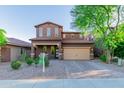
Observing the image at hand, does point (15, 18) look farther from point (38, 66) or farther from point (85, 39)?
point (38, 66)

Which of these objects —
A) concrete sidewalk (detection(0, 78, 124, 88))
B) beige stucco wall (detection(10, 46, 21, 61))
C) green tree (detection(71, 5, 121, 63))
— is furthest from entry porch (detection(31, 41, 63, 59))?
concrete sidewalk (detection(0, 78, 124, 88))

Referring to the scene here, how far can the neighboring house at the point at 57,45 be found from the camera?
107 ft

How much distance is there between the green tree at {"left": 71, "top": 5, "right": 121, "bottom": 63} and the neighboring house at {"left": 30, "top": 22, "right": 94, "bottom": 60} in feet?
20.4

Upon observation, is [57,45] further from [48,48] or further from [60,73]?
[60,73]

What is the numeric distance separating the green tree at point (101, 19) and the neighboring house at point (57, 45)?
6.22 m

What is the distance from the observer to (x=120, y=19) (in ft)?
84.8

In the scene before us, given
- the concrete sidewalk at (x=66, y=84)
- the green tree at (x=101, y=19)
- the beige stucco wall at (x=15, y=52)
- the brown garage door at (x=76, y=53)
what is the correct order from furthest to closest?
the brown garage door at (x=76, y=53) → the beige stucco wall at (x=15, y=52) → the green tree at (x=101, y=19) → the concrete sidewalk at (x=66, y=84)

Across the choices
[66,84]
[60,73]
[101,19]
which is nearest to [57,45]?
[101,19]

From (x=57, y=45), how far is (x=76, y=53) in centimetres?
307

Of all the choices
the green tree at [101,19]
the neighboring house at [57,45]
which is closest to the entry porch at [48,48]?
the neighboring house at [57,45]

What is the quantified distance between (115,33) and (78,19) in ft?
15.0

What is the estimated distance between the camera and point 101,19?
25906 mm

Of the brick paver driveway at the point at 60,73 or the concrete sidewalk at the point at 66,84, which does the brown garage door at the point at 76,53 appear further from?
the concrete sidewalk at the point at 66,84
